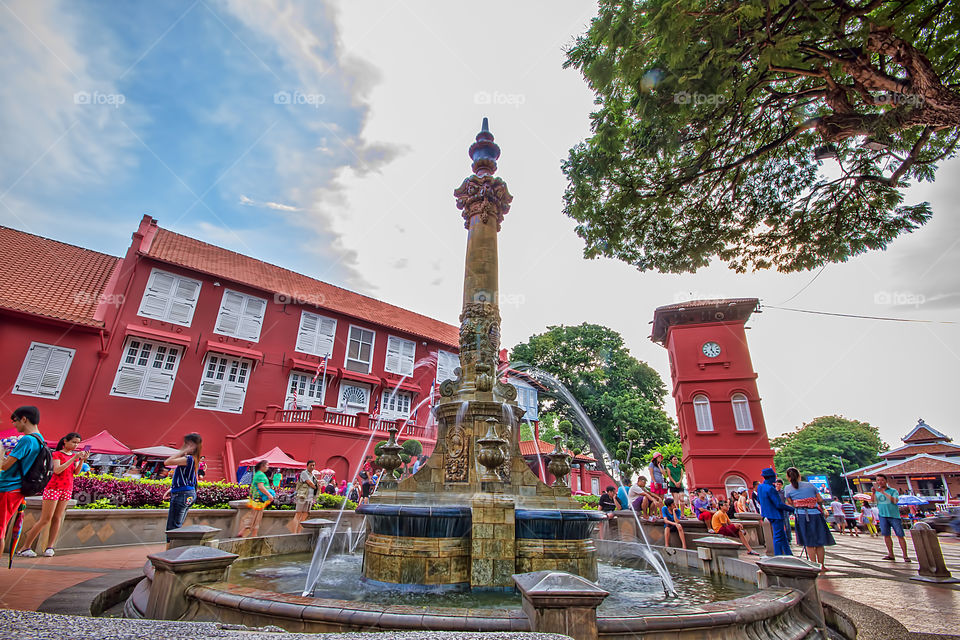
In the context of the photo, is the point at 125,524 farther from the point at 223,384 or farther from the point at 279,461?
the point at 223,384

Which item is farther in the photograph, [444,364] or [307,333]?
[444,364]

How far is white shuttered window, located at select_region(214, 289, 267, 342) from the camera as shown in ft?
69.4

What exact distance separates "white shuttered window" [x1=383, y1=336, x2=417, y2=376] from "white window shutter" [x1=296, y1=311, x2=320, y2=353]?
Result: 4.31 m

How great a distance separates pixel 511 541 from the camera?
6105mm

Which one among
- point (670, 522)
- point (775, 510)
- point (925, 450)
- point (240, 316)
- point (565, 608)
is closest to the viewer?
point (565, 608)

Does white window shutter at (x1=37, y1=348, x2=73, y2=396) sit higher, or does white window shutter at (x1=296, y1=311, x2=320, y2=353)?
white window shutter at (x1=296, y1=311, x2=320, y2=353)

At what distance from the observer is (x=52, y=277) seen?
61.7 ft

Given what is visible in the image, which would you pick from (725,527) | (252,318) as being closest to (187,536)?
(725,527)

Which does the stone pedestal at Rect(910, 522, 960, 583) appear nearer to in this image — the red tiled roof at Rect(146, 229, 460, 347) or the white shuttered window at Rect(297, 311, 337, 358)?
the red tiled roof at Rect(146, 229, 460, 347)

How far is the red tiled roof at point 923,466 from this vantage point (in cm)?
2853

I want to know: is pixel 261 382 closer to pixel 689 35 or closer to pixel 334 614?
pixel 334 614

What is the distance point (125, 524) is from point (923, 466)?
43459 mm

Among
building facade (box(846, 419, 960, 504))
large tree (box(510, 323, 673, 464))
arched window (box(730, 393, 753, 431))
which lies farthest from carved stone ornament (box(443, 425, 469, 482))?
building facade (box(846, 419, 960, 504))

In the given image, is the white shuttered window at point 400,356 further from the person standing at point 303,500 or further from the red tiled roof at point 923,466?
the red tiled roof at point 923,466
